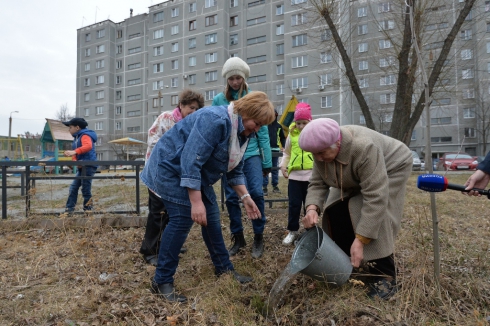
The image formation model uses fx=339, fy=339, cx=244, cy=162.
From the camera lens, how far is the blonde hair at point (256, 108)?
2.15 m

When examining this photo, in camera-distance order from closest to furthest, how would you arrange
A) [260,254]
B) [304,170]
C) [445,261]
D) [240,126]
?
1. [240,126]
2. [445,261]
3. [260,254]
4. [304,170]

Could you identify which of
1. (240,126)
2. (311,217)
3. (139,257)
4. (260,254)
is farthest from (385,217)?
(139,257)

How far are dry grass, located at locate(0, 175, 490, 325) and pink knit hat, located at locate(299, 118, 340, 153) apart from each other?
0.93 metres

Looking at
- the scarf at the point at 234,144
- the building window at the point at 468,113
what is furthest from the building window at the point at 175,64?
the scarf at the point at 234,144

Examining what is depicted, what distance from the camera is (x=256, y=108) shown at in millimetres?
2152

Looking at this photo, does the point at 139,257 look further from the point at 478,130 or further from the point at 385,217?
the point at 478,130

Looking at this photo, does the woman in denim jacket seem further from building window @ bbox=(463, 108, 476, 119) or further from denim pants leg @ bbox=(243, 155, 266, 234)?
building window @ bbox=(463, 108, 476, 119)

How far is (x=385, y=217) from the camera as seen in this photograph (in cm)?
211

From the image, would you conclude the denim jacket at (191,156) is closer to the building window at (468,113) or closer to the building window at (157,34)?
the building window at (468,113)

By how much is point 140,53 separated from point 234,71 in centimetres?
4555

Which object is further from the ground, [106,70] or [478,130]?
[106,70]

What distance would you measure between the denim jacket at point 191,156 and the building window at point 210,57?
37.1m

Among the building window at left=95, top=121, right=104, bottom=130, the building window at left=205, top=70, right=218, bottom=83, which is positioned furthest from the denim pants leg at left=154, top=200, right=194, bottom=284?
the building window at left=95, top=121, right=104, bottom=130

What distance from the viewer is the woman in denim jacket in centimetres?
208
